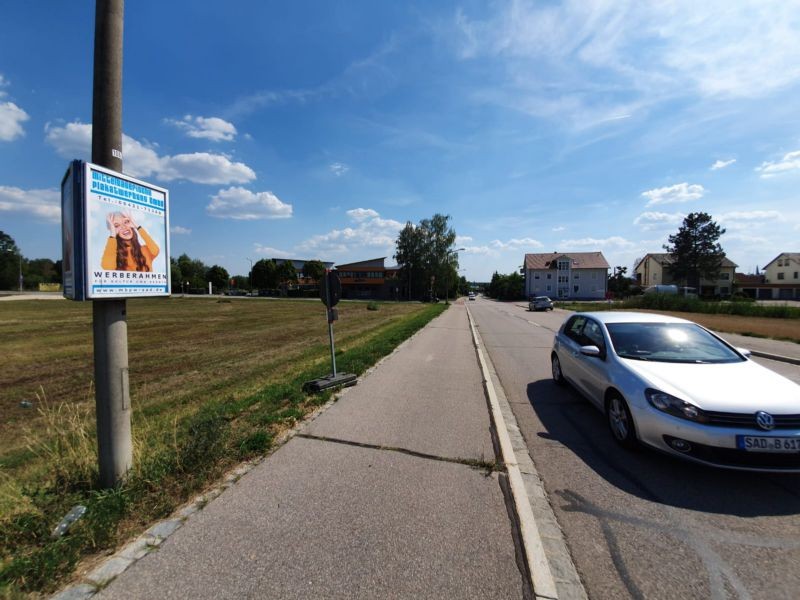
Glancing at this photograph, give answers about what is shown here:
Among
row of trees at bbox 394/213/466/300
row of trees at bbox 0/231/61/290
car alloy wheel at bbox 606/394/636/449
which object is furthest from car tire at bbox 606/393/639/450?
row of trees at bbox 0/231/61/290

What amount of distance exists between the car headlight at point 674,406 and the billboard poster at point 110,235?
198 inches

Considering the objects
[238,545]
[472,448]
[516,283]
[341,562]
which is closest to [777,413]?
[472,448]

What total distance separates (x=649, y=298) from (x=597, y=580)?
4213cm

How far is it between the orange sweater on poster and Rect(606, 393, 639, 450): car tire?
5.17 m

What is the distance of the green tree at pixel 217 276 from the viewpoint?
12169 cm

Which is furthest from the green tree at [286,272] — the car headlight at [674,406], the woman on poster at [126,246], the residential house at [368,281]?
the car headlight at [674,406]

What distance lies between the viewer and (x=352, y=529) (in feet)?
9.00

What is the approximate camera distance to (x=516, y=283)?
89.8 metres

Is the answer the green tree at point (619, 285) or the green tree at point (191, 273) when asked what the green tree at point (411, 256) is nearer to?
the green tree at point (619, 285)

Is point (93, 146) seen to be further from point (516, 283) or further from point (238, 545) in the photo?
point (516, 283)

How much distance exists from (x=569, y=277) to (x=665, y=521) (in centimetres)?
9046

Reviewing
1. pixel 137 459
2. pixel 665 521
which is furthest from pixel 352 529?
pixel 665 521

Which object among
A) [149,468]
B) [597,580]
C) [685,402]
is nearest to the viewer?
[597,580]

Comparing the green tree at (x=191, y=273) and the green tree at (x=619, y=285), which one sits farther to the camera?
the green tree at (x=191, y=273)
